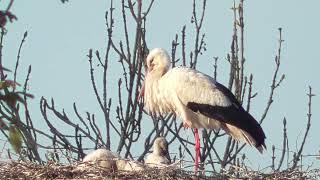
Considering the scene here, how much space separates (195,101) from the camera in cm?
819

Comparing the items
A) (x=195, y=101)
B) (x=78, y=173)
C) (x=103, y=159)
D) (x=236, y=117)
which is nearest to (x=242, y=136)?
(x=236, y=117)

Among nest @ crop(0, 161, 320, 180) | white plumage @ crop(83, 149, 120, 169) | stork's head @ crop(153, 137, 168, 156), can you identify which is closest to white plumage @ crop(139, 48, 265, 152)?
stork's head @ crop(153, 137, 168, 156)

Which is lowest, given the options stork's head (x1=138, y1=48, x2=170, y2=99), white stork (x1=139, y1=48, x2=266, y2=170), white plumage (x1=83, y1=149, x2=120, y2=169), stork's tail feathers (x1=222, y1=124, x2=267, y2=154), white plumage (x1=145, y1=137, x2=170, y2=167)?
white plumage (x1=83, y1=149, x2=120, y2=169)

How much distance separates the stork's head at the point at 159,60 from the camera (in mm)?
8289

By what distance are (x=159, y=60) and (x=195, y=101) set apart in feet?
1.81

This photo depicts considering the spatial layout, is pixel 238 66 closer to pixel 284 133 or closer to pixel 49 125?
pixel 284 133

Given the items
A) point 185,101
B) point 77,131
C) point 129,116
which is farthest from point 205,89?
point 77,131

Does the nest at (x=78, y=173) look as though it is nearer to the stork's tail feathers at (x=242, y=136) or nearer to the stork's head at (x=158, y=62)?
the stork's tail feathers at (x=242, y=136)

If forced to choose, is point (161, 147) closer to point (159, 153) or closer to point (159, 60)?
point (159, 153)

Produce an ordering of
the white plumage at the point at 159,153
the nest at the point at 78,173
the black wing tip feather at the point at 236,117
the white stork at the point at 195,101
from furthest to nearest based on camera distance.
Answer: the white stork at the point at 195,101, the black wing tip feather at the point at 236,117, the white plumage at the point at 159,153, the nest at the point at 78,173

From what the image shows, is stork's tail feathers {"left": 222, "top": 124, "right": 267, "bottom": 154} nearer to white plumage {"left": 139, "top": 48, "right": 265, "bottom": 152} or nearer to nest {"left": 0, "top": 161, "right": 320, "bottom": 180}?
white plumage {"left": 139, "top": 48, "right": 265, "bottom": 152}

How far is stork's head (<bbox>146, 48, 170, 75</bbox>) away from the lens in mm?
8289

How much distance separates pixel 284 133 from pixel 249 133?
0.48 meters

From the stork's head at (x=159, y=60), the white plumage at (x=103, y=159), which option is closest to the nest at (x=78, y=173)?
the white plumage at (x=103, y=159)
